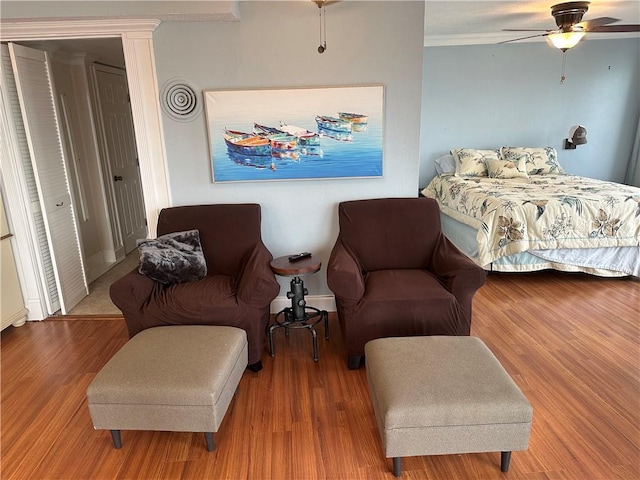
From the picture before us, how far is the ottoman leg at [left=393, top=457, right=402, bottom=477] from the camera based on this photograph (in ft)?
5.57

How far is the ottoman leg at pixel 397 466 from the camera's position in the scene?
170cm

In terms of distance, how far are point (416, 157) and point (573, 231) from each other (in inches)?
66.5

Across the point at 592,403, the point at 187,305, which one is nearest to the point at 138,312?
the point at 187,305

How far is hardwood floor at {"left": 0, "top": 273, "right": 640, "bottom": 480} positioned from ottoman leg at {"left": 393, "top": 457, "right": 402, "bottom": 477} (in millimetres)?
43

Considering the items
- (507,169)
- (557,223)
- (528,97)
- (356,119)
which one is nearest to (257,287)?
(356,119)

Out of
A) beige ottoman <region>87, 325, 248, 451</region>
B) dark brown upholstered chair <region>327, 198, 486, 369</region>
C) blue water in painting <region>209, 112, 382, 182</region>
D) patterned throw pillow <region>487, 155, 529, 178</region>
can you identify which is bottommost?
beige ottoman <region>87, 325, 248, 451</region>

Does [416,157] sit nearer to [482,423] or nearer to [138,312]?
[482,423]

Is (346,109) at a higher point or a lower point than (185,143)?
higher

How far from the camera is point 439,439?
1625 mm

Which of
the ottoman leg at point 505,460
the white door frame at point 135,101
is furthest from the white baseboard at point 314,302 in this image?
the ottoman leg at point 505,460

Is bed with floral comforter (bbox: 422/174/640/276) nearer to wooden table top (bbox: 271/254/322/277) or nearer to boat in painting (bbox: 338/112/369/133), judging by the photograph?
boat in painting (bbox: 338/112/369/133)

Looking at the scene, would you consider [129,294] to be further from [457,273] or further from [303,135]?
[457,273]

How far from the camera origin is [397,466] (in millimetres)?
1704

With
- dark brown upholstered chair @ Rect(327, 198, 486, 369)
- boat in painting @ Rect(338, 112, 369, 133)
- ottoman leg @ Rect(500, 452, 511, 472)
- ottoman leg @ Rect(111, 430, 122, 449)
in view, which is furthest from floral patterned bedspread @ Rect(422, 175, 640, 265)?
ottoman leg @ Rect(111, 430, 122, 449)
